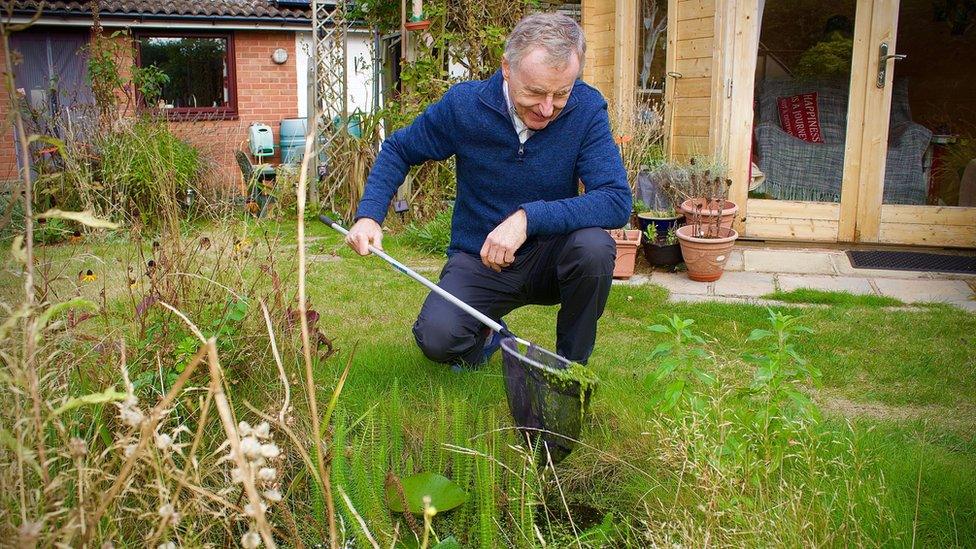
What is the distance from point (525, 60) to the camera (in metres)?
3.04

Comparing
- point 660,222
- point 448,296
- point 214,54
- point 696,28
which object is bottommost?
point 660,222

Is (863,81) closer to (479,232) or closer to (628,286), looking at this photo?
(628,286)

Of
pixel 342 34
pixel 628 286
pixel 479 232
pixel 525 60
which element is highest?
pixel 342 34

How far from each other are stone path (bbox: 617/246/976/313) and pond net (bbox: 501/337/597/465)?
117 inches

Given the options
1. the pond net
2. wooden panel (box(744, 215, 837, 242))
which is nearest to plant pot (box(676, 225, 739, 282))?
wooden panel (box(744, 215, 837, 242))

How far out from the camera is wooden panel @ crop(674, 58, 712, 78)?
22.9 ft

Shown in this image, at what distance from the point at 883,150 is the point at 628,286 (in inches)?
96.4

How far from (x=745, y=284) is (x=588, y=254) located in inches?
112

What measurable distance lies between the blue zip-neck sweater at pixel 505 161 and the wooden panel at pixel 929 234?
408 centimetres

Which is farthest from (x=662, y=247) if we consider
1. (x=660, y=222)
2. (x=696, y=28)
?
(x=696, y=28)

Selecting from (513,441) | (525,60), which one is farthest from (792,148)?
(513,441)

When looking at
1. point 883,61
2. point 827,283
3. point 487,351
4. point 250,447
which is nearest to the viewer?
point 250,447

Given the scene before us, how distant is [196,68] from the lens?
16562 mm

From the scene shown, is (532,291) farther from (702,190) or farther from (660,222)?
(702,190)
